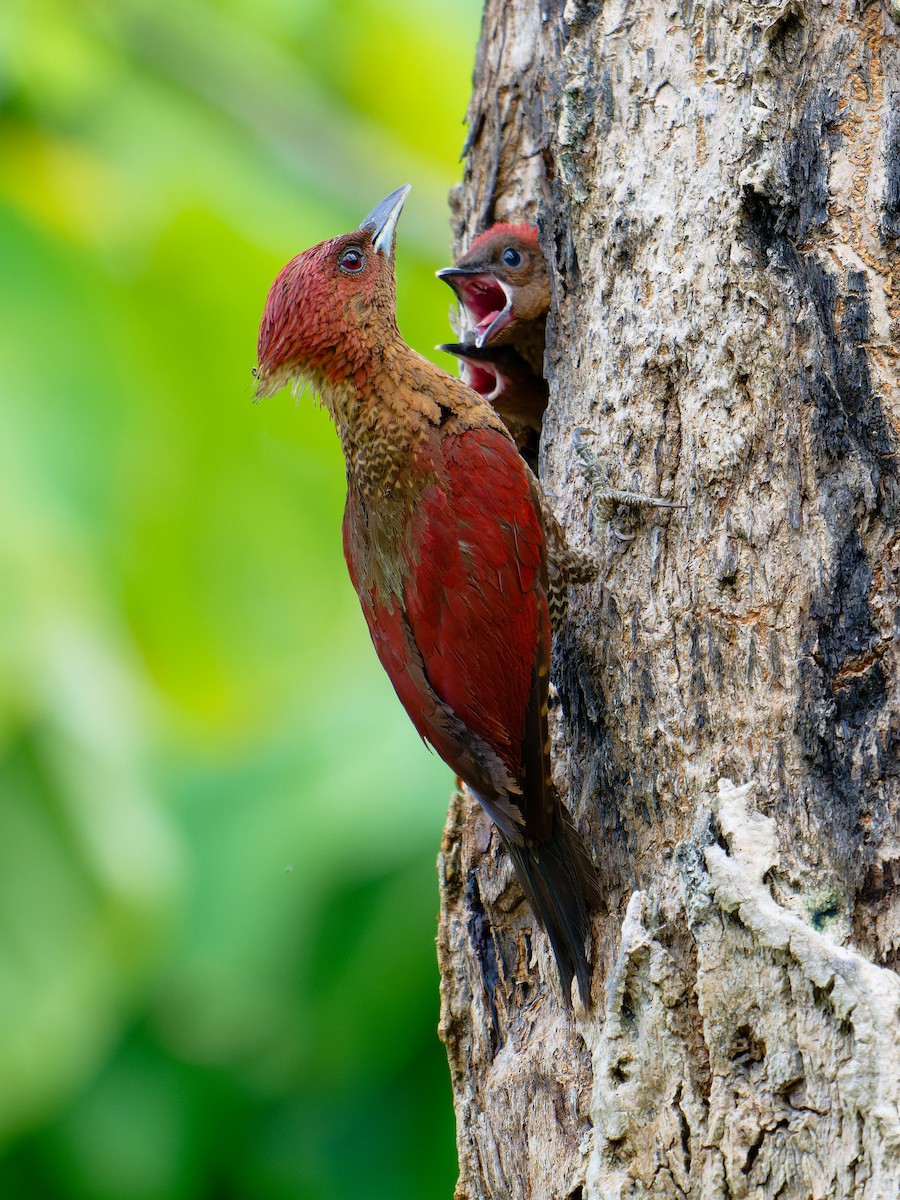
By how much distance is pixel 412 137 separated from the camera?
609cm

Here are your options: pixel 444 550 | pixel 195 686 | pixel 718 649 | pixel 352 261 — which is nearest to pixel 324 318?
pixel 352 261

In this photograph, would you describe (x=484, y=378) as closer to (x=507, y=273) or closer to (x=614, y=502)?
(x=507, y=273)

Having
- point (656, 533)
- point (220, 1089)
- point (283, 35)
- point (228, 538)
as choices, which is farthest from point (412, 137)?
point (220, 1089)

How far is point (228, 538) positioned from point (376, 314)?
9.33 ft

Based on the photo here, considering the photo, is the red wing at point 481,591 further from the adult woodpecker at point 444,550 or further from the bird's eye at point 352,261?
the bird's eye at point 352,261

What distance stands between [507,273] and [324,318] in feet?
2.17

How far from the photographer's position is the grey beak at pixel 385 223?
10.2 ft

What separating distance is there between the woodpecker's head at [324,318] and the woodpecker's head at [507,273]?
44 cm

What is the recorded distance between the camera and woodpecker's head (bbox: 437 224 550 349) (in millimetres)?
3328

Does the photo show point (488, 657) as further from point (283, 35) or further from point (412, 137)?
point (283, 35)

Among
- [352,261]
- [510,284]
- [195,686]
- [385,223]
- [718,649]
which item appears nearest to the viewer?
[718,649]

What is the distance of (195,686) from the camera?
5641 mm

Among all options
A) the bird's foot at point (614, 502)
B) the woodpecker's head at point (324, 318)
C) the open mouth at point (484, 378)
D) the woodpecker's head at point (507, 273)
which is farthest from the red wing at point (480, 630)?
the open mouth at point (484, 378)

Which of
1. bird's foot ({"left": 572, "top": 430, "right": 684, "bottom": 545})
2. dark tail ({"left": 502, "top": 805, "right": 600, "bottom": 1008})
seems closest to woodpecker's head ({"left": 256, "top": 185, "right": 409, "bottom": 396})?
bird's foot ({"left": 572, "top": 430, "right": 684, "bottom": 545})
